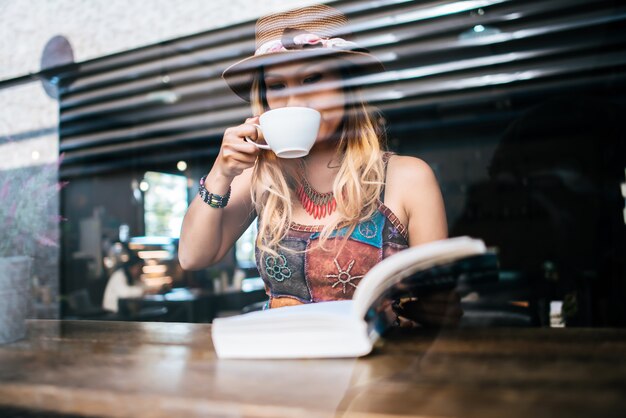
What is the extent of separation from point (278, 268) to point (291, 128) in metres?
0.46

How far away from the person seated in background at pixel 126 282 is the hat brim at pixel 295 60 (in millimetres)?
1895

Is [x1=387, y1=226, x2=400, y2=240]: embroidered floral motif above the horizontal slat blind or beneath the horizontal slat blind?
beneath

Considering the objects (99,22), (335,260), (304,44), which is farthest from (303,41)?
(99,22)

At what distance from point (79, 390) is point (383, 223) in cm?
87

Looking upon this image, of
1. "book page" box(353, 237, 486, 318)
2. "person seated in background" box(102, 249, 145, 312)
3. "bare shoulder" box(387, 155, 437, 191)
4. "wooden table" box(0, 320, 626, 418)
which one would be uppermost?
"bare shoulder" box(387, 155, 437, 191)

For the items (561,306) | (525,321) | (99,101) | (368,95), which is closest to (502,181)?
(561,306)

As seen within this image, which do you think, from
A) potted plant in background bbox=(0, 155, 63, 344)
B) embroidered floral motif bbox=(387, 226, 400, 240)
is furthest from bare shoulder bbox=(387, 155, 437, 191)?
potted plant in background bbox=(0, 155, 63, 344)

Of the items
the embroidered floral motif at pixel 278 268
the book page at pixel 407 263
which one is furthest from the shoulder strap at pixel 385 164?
the book page at pixel 407 263

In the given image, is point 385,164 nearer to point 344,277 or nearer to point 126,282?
point 344,277

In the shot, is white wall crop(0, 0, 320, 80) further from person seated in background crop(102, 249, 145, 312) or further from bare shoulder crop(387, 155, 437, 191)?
person seated in background crop(102, 249, 145, 312)

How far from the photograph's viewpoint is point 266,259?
1324mm

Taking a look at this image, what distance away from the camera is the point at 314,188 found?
55.0 inches

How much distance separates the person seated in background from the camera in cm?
309

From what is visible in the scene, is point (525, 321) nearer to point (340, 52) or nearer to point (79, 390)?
point (340, 52)
